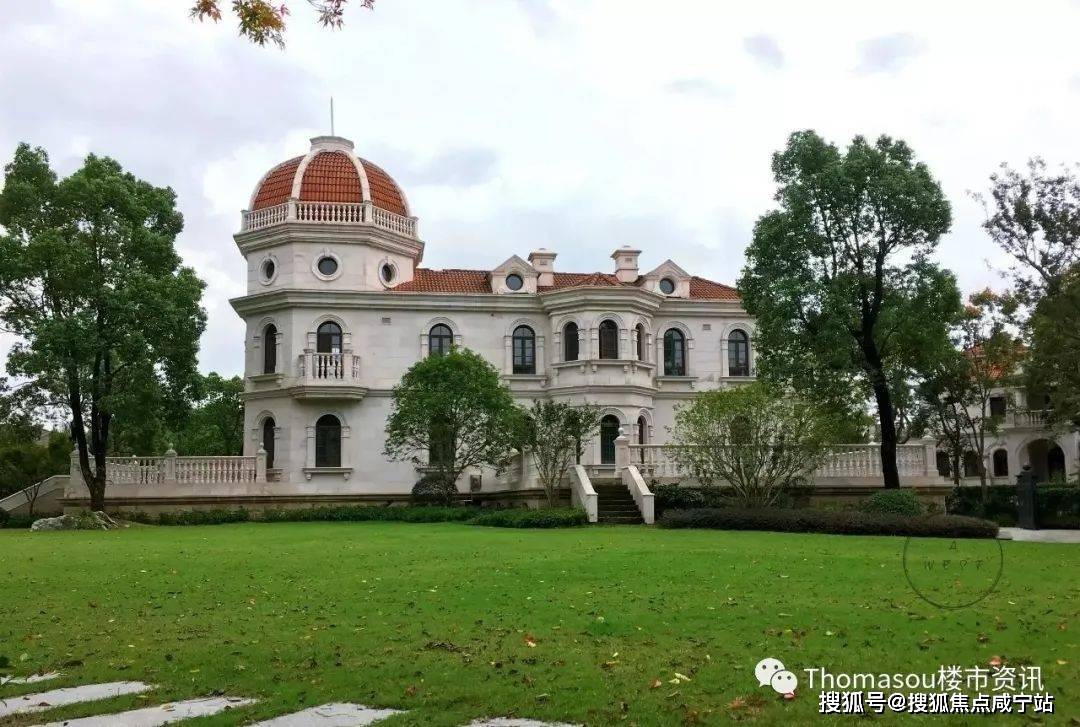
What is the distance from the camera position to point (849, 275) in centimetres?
2842

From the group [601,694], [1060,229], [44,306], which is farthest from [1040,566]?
[44,306]

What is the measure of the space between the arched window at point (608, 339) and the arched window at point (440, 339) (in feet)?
18.3

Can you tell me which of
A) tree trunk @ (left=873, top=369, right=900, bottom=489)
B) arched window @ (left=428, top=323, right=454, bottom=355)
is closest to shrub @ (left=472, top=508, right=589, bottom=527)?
tree trunk @ (left=873, top=369, right=900, bottom=489)

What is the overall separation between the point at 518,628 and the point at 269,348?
30.0 meters

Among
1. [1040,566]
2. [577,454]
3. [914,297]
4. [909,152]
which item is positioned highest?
[909,152]

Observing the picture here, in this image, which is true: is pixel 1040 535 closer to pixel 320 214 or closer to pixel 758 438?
pixel 758 438

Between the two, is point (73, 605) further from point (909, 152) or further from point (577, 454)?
point (909, 152)

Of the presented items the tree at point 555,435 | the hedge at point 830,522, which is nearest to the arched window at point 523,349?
the tree at point 555,435

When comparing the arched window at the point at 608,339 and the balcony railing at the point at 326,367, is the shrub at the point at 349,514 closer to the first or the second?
the balcony railing at the point at 326,367

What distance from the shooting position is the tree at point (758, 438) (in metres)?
27.4

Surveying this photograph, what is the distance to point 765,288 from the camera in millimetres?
29156

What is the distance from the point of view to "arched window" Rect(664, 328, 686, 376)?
39844 mm

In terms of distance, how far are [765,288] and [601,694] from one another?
23.4m

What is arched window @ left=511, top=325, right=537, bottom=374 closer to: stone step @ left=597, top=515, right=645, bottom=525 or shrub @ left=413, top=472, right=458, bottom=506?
shrub @ left=413, top=472, right=458, bottom=506
